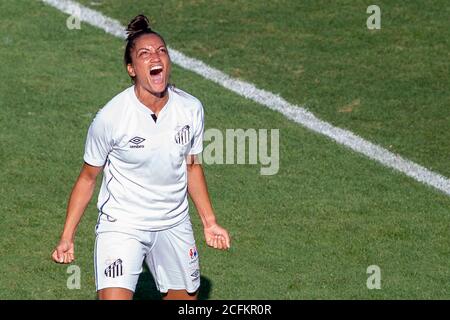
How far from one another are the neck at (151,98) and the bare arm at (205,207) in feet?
1.48

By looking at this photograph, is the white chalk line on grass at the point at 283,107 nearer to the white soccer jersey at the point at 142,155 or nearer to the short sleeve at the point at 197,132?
the short sleeve at the point at 197,132

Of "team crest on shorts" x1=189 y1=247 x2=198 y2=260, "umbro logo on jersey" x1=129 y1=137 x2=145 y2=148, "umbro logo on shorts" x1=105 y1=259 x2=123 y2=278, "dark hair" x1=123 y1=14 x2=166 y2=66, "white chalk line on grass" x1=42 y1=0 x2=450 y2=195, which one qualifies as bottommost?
"umbro logo on shorts" x1=105 y1=259 x2=123 y2=278

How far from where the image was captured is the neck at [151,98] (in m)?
8.69

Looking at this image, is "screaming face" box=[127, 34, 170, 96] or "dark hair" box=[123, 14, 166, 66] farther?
"dark hair" box=[123, 14, 166, 66]

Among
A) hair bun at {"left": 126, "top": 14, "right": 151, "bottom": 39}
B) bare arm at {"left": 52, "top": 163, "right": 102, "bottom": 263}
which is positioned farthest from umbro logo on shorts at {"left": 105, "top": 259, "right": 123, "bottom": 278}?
hair bun at {"left": 126, "top": 14, "right": 151, "bottom": 39}

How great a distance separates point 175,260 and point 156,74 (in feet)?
4.14

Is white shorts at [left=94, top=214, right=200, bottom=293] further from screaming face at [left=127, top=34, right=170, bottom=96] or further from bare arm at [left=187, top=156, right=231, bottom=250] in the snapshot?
screaming face at [left=127, top=34, right=170, bottom=96]

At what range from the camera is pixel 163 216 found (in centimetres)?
879

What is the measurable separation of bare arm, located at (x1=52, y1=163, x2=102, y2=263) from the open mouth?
68cm

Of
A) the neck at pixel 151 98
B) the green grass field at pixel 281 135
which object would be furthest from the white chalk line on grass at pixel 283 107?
the neck at pixel 151 98

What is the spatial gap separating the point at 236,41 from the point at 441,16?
245cm

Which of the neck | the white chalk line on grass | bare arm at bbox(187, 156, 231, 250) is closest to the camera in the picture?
the neck

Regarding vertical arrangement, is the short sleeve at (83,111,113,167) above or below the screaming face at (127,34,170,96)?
below

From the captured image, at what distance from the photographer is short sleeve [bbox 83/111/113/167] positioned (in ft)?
28.2
